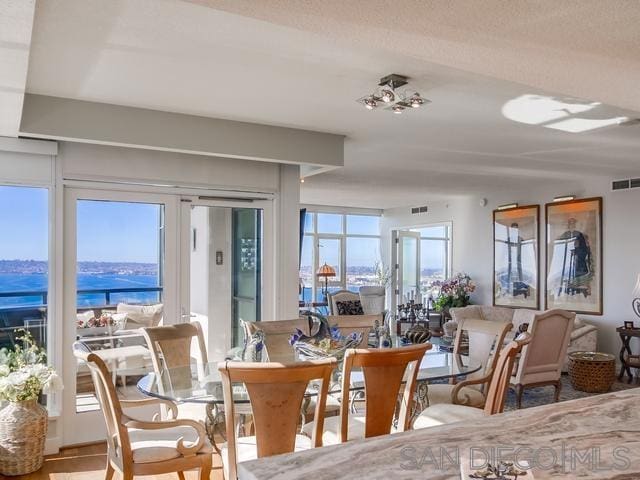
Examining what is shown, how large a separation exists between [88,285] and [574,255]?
19.4 ft

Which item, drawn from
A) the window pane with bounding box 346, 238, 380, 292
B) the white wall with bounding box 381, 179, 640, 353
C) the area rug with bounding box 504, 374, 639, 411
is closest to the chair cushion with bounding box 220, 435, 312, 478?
the area rug with bounding box 504, 374, 639, 411

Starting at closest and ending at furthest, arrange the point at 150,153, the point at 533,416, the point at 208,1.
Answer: the point at 208,1 < the point at 533,416 < the point at 150,153

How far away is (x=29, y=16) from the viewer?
5.96ft

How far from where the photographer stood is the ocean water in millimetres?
3955

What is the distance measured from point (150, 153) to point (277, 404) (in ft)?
9.42

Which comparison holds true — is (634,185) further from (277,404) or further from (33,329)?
(33,329)

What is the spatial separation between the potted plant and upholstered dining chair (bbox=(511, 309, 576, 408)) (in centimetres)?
389

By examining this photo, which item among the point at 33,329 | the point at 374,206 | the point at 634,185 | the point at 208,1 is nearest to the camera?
the point at 208,1

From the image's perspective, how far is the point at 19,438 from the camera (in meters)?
3.48

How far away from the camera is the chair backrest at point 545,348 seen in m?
4.93

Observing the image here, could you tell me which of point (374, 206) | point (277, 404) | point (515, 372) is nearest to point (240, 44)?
point (277, 404)

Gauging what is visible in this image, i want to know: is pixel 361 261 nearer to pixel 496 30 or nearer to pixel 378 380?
pixel 378 380

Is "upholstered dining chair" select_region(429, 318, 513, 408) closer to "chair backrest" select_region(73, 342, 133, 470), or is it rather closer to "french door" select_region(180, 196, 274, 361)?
"french door" select_region(180, 196, 274, 361)

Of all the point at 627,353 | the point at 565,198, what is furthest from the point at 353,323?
the point at 565,198
